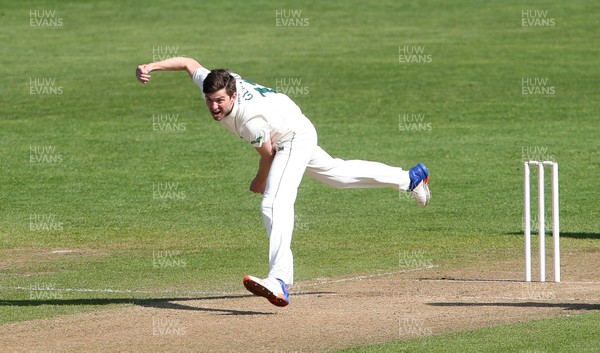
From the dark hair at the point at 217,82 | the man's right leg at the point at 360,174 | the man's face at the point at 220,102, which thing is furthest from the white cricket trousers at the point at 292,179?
the dark hair at the point at 217,82

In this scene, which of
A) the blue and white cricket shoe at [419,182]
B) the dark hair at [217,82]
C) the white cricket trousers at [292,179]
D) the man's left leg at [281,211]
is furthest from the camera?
the blue and white cricket shoe at [419,182]

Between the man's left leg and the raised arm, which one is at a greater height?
the raised arm

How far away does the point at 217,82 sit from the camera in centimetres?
1143

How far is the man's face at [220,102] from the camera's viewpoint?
1148cm

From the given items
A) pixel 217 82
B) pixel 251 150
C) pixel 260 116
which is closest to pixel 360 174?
pixel 260 116

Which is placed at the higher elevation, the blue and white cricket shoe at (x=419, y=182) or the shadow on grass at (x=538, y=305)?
the blue and white cricket shoe at (x=419, y=182)

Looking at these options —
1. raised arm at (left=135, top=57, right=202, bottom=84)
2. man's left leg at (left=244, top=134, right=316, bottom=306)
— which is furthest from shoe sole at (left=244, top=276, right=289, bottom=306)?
raised arm at (left=135, top=57, right=202, bottom=84)

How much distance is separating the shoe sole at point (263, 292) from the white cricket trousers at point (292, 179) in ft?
0.80

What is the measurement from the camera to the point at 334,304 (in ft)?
39.3

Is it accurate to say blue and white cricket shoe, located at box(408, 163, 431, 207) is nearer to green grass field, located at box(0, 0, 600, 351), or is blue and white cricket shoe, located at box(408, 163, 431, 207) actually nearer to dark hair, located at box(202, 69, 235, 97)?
green grass field, located at box(0, 0, 600, 351)

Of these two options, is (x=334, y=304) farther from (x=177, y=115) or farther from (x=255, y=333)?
(x=177, y=115)

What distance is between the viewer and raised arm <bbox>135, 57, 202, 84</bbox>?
39.5ft

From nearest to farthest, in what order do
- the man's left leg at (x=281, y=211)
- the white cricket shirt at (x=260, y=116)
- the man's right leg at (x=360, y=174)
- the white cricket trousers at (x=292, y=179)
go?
1. the man's left leg at (x=281, y=211)
2. the white cricket trousers at (x=292, y=179)
3. the white cricket shirt at (x=260, y=116)
4. the man's right leg at (x=360, y=174)

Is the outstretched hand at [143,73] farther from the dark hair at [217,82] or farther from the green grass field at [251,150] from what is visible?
the green grass field at [251,150]
